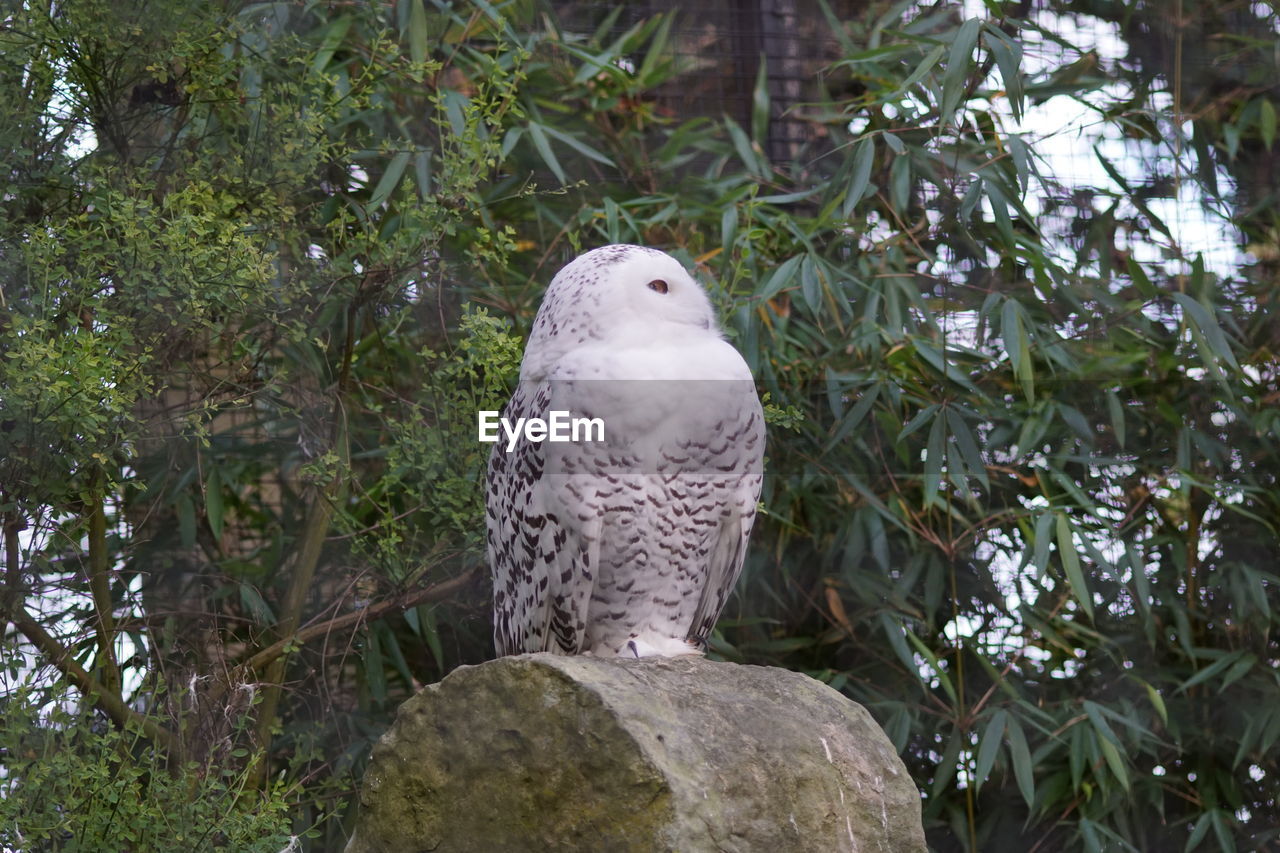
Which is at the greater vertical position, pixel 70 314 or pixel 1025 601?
pixel 70 314

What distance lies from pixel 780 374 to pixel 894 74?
0.67 m

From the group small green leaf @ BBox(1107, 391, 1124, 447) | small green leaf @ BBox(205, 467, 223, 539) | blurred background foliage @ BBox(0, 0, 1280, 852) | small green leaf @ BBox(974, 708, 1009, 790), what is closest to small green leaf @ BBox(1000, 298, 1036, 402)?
blurred background foliage @ BBox(0, 0, 1280, 852)

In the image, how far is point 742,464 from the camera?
170 cm

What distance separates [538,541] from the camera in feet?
5.53

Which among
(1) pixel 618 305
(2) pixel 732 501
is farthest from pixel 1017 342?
(1) pixel 618 305

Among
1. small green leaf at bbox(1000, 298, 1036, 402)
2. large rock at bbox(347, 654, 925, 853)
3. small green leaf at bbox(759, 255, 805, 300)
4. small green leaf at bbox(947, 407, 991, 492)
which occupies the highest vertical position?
small green leaf at bbox(759, 255, 805, 300)

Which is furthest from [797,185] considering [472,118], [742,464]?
[742,464]

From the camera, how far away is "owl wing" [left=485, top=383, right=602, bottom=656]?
1.64m

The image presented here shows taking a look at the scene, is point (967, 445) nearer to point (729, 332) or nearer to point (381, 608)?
point (729, 332)

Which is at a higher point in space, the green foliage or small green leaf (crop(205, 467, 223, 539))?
small green leaf (crop(205, 467, 223, 539))

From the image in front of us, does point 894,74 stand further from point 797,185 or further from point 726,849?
point 726,849

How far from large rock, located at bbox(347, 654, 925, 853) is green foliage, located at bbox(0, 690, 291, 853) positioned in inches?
13.5

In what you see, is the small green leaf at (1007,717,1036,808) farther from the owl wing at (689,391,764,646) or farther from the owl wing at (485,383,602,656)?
the owl wing at (485,383,602,656)

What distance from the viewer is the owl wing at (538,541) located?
164 cm
